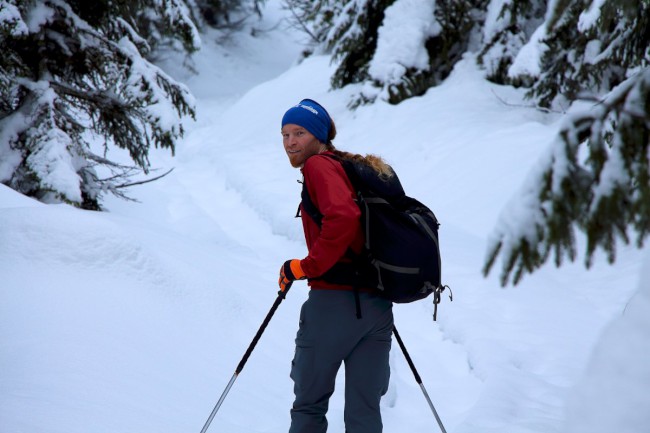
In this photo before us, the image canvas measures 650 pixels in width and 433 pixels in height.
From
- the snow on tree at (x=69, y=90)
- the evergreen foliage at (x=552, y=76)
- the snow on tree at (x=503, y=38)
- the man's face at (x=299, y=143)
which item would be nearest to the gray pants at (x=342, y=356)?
the man's face at (x=299, y=143)

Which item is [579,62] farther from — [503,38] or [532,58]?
[503,38]

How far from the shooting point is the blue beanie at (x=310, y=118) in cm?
272

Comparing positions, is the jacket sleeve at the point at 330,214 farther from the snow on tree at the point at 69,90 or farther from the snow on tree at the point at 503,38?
the snow on tree at the point at 503,38

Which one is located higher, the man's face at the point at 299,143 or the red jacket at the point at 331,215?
the man's face at the point at 299,143

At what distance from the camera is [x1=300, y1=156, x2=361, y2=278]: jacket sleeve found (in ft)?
7.76

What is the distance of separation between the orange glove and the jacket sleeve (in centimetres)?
6

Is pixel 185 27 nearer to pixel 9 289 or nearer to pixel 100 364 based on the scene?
pixel 9 289

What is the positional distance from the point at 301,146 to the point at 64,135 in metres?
5.15

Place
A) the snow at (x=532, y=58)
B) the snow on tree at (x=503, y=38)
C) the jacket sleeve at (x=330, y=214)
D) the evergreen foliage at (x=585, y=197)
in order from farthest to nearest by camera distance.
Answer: the snow on tree at (x=503, y=38) < the snow at (x=532, y=58) < the jacket sleeve at (x=330, y=214) < the evergreen foliage at (x=585, y=197)

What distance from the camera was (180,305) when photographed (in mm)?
4219

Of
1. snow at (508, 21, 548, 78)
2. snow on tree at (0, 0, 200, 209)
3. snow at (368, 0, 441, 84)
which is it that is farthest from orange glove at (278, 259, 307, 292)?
snow at (368, 0, 441, 84)

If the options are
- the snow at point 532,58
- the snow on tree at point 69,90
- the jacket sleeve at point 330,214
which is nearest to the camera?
the jacket sleeve at point 330,214

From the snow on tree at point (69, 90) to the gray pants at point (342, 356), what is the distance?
15.8ft

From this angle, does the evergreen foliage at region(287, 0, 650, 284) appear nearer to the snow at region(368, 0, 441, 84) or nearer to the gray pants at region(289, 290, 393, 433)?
the snow at region(368, 0, 441, 84)
